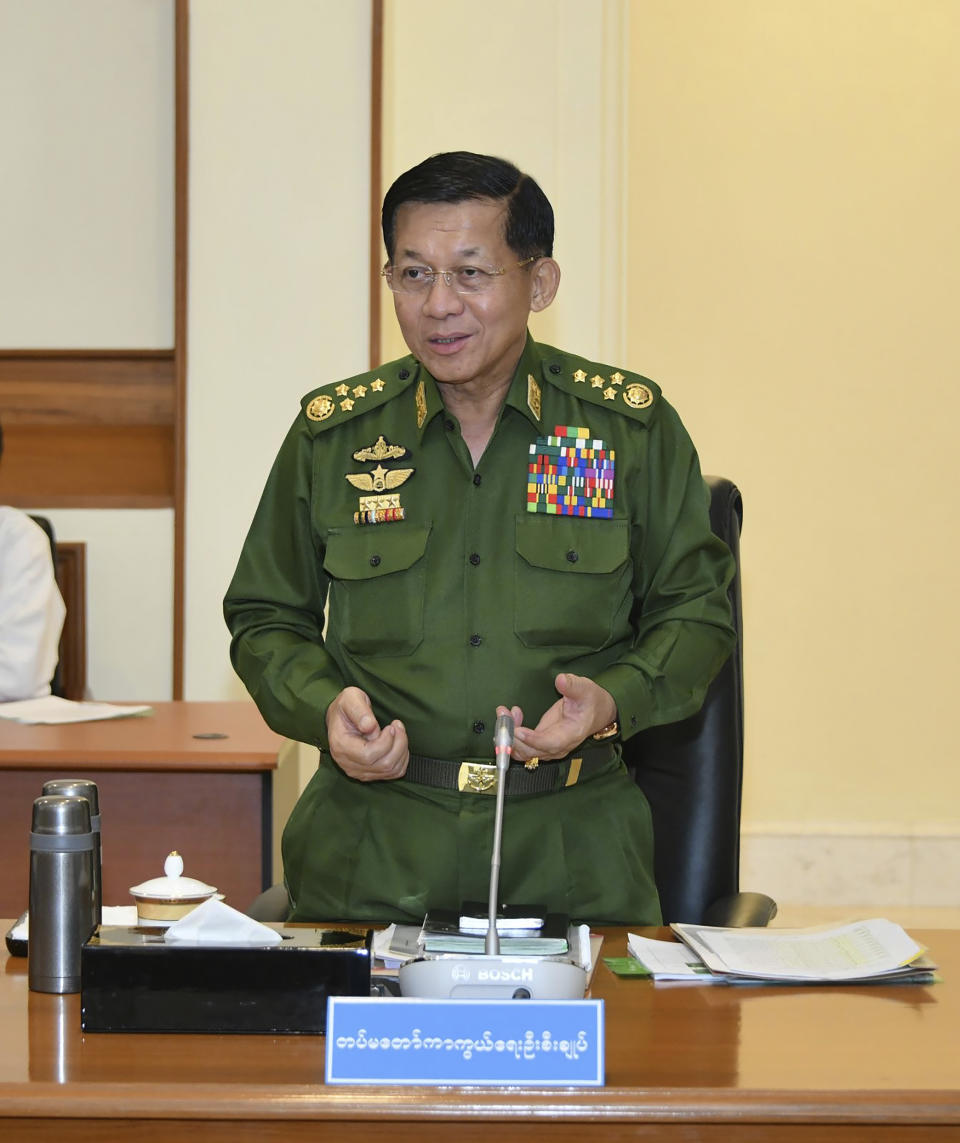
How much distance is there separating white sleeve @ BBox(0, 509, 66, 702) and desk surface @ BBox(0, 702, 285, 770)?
43cm

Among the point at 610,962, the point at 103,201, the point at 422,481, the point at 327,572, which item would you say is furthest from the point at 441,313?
the point at 103,201

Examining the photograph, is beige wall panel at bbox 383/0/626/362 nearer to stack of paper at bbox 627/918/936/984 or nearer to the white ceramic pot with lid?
stack of paper at bbox 627/918/936/984

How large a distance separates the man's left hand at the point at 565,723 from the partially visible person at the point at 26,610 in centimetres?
228

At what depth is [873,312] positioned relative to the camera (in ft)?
16.9

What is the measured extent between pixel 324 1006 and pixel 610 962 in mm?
353

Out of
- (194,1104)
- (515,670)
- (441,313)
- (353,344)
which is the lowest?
(194,1104)

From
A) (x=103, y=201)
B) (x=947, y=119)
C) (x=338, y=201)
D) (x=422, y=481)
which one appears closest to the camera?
(x=422, y=481)

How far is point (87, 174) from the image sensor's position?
482 cm

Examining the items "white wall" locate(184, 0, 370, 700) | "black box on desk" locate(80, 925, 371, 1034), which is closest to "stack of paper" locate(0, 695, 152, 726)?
"white wall" locate(184, 0, 370, 700)

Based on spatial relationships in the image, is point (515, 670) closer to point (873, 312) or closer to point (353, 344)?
point (353, 344)

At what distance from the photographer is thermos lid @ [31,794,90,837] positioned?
58.1 inches

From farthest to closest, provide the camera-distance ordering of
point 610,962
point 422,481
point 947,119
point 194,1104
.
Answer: point 947,119
point 422,481
point 610,962
point 194,1104

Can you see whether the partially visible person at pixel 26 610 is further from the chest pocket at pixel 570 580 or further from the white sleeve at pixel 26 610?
the chest pocket at pixel 570 580

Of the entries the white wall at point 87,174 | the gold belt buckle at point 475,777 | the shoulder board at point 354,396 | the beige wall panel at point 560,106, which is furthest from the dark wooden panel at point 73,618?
the gold belt buckle at point 475,777
